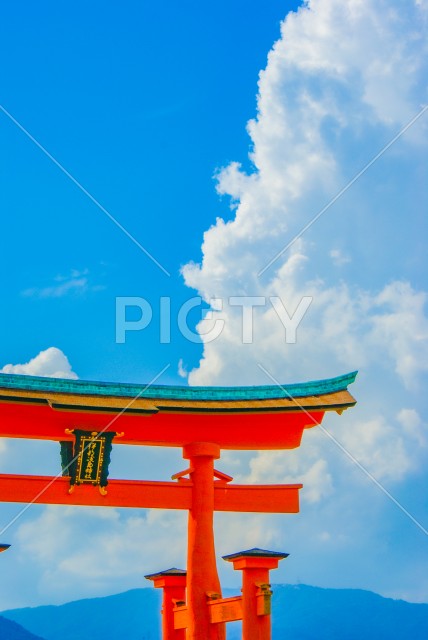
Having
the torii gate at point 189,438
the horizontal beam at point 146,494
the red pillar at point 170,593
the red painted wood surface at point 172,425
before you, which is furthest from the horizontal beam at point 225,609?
the red painted wood surface at point 172,425

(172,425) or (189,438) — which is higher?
(172,425)

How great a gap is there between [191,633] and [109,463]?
11.8 ft

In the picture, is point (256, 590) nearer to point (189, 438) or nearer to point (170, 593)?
point (170, 593)

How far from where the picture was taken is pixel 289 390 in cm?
1511

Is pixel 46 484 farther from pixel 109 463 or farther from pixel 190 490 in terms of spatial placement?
pixel 190 490

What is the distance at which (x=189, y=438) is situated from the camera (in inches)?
594

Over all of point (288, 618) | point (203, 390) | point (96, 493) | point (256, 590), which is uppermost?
point (288, 618)

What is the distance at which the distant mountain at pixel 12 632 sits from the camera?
66312mm

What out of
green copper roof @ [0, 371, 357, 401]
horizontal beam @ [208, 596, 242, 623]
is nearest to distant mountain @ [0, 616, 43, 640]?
horizontal beam @ [208, 596, 242, 623]

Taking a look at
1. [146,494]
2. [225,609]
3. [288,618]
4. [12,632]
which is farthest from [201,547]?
[288,618]

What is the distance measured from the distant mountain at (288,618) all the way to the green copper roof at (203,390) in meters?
63.9

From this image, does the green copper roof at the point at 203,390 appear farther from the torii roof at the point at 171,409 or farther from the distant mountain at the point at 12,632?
the distant mountain at the point at 12,632

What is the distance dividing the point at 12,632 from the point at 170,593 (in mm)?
59674

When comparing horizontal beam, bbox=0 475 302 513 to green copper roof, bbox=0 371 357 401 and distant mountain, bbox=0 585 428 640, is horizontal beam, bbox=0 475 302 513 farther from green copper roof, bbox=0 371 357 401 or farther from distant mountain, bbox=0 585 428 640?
distant mountain, bbox=0 585 428 640
